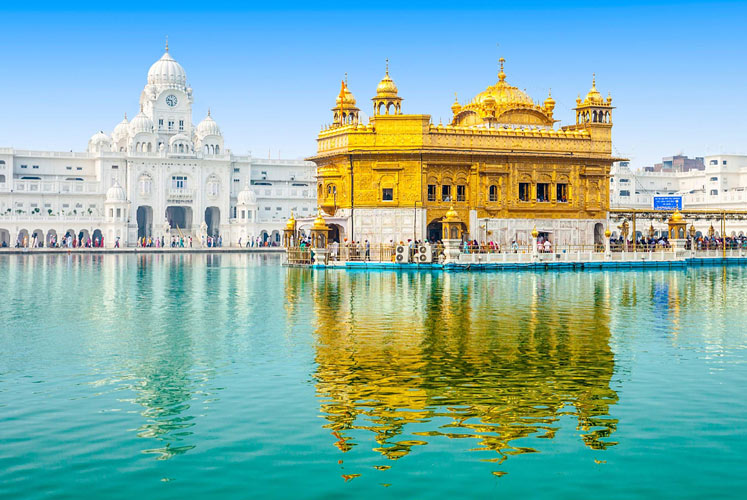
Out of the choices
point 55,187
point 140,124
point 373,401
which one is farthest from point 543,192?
point 55,187

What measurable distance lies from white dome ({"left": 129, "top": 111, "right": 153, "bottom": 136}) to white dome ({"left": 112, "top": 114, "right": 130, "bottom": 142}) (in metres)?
4.95

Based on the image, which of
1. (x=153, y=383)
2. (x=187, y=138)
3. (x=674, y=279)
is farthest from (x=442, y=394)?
(x=187, y=138)

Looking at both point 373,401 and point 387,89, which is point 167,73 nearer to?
point 387,89

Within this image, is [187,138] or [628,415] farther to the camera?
[187,138]

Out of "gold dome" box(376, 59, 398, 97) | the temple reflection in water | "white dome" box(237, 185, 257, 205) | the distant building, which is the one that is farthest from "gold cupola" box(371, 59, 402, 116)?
the distant building

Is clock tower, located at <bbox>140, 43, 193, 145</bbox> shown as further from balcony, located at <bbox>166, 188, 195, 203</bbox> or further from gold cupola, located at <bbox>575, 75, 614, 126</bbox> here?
gold cupola, located at <bbox>575, 75, 614, 126</bbox>

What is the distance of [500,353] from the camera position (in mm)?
17078

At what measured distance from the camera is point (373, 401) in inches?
503

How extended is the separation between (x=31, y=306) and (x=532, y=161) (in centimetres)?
3323

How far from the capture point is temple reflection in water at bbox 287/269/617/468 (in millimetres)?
11375

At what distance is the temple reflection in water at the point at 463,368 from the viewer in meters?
11.4

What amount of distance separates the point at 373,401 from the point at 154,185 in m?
83.6

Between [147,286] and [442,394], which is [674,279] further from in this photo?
[442,394]

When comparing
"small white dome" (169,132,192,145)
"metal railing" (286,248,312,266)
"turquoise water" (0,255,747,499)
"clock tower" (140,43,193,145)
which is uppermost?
"clock tower" (140,43,193,145)
